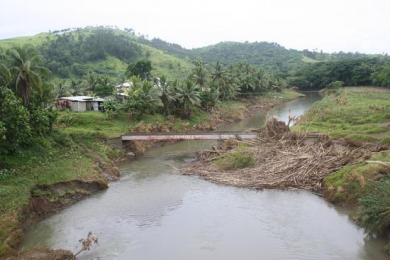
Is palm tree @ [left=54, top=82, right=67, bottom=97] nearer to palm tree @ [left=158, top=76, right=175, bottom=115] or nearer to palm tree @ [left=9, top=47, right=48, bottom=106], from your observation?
palm tree @ [left=158, top=76, right=175, bottom=115]

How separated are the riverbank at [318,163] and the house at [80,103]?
54.7ft

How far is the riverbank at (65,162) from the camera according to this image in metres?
21.7

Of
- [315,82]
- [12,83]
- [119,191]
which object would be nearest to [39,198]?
[119,191]

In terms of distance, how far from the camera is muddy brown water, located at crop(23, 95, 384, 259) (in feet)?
61.7

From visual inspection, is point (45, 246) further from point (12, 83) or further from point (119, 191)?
point (12, 83)

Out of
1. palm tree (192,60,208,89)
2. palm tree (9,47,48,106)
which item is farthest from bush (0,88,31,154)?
palm tree (192,60,208,89)

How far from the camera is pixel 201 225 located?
21594 mm

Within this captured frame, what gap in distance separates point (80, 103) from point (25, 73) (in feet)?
54.3

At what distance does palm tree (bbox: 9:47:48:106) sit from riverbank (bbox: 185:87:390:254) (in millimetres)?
10998

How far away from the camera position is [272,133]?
3375 cm

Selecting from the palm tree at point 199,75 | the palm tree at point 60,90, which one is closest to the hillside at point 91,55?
the palm tree at point 60,90

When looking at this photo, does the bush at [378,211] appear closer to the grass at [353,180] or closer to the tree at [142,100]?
the grass at [353,180]

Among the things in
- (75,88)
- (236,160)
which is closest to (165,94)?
(75,88)

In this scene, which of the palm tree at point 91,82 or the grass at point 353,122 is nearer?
the grass at point 353,122
